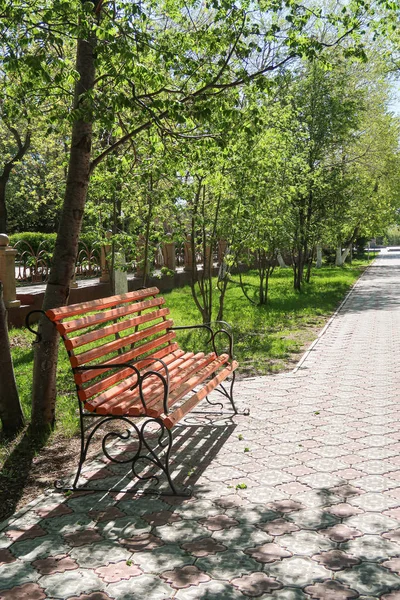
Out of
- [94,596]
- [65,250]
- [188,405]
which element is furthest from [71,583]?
[65,250]

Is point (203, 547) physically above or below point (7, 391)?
below

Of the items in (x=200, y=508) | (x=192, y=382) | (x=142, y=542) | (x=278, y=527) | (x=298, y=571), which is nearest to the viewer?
(x=298, y=571)

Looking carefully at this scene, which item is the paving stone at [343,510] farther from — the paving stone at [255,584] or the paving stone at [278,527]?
the paving stone at [255,584]

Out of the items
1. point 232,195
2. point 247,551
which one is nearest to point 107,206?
point 232,195

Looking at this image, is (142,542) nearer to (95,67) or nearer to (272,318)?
(95,67)

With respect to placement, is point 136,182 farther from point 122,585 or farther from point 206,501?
point 122,585

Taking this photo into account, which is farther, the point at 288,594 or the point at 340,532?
the point at 340,532

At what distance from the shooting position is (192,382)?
5207 millimetres

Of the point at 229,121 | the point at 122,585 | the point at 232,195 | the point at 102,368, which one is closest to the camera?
the point at 122,585

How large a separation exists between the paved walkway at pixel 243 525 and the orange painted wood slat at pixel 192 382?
516 millimetres

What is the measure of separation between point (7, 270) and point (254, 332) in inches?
183

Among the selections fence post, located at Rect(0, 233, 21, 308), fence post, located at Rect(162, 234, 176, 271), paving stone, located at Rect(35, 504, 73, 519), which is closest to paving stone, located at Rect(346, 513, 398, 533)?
paving stone, located at Rect(35, 504, 73, 519)

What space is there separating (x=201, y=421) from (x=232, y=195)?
5.32 m

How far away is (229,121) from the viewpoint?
19.7ft
